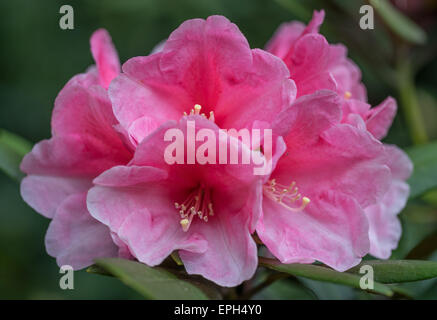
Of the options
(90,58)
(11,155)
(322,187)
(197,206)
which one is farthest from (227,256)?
(90,58)

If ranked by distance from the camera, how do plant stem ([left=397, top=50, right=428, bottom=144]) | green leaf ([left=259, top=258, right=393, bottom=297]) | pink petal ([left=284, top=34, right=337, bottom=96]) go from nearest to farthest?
green leaf ([left=259, top=258, right=393, bottom=297]), pink petal ([left=284, top=34, right=337, bottom=96]), plant stem ([left=397, top=50, right=428, bottom=144])

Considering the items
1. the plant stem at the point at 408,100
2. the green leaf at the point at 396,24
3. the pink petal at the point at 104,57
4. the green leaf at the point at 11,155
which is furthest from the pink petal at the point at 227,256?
the plant stem at the point at 408,100

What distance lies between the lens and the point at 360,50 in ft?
6.86

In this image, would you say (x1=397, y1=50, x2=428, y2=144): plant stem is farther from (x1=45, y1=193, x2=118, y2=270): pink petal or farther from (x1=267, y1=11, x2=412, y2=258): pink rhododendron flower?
(x1=45, y1=193, x2=118, y2=270): pink petal

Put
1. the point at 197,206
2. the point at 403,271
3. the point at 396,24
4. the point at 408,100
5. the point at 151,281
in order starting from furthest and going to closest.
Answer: the point at 408,100 < the point at 396,24 < the point at 197,206 < the point at 403,271 < the point at 151,281

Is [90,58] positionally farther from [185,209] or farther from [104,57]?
[185,209]

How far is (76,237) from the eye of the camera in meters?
1.17

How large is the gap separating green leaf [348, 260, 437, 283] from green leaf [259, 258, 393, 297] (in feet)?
0.11

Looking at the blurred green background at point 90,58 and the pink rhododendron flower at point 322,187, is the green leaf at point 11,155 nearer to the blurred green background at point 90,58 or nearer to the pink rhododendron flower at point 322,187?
the pink rhododendron flower at point 322,187

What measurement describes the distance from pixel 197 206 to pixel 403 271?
42cm

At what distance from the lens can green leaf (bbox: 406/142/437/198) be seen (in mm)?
1581

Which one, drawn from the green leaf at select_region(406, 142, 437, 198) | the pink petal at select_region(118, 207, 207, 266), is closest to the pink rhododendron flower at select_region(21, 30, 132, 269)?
the pink petal at select_region(118, 207, 207, 266)
